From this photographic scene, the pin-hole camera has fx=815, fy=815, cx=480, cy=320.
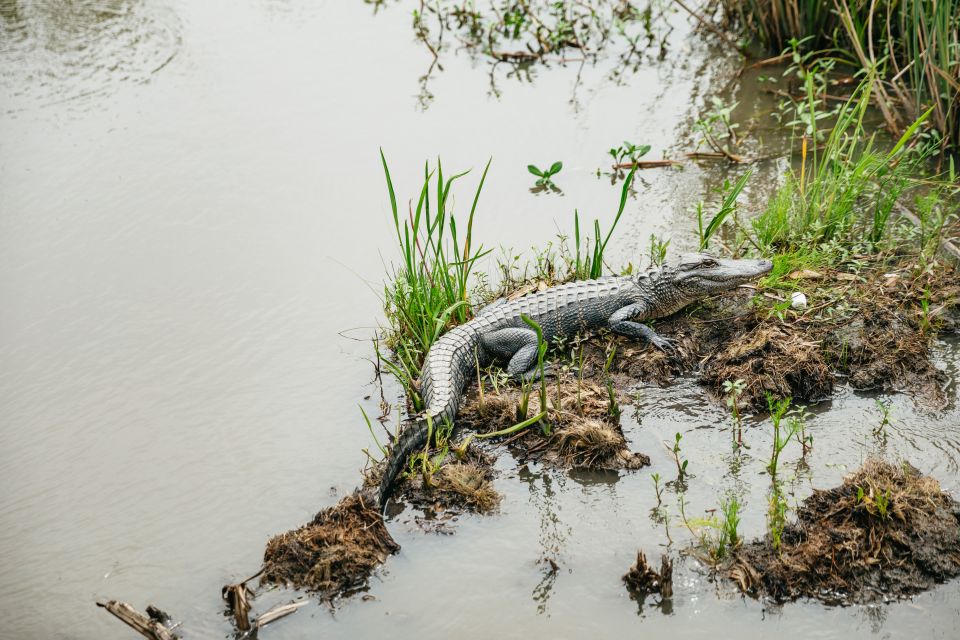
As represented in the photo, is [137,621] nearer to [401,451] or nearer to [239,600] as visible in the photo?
[239,600]

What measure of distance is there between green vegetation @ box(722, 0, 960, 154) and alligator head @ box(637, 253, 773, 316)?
76.0 inches

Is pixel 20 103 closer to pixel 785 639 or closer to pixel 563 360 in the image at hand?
pixel 563 360

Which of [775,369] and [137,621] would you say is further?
[775,369]

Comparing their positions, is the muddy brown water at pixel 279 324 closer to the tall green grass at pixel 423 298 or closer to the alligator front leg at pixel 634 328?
the tall green grass at pixel 423 298

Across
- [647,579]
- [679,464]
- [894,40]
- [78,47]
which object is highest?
[78,47]

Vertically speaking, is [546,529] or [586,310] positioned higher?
[586,310]

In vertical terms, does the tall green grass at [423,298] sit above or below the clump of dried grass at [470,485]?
A: above

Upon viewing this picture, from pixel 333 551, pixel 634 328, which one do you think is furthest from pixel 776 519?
pixel 333 551

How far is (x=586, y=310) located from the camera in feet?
16.3

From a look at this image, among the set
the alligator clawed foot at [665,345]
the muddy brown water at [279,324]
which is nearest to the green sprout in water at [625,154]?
the muddy brown water at [279,324]

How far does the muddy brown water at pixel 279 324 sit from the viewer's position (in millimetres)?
3594

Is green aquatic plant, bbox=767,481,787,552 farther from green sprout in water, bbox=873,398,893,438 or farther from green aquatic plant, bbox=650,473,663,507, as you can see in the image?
green sprout in water, bbox=873,398,893,438

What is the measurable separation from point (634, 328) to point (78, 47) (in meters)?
7.12

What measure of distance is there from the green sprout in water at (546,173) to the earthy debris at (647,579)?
3696 mm
